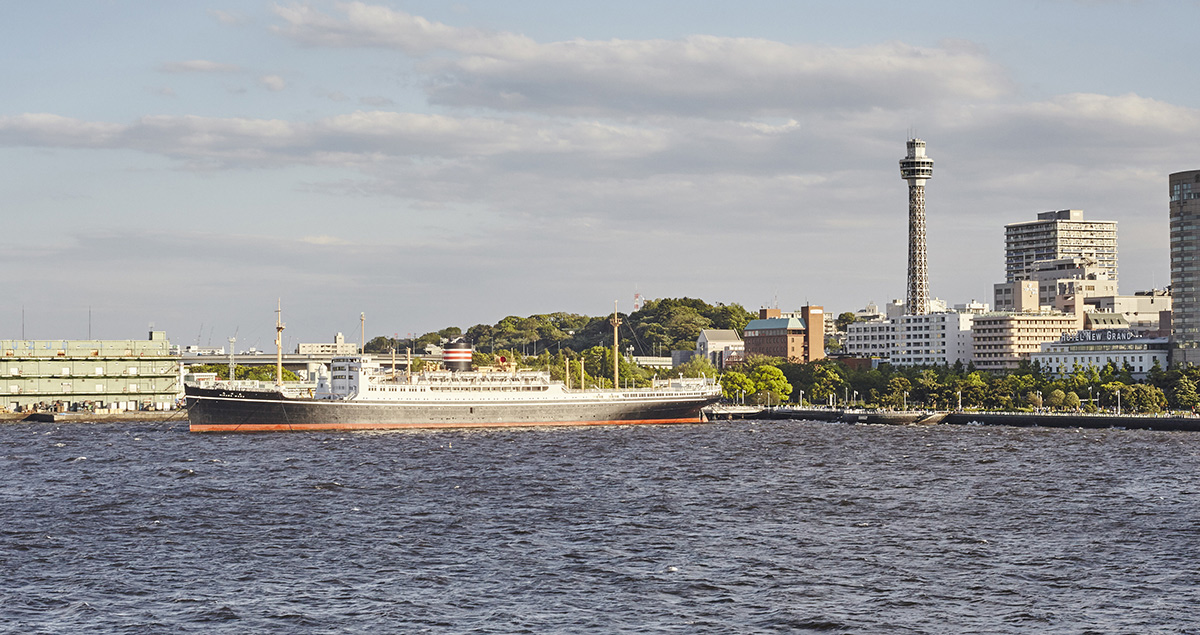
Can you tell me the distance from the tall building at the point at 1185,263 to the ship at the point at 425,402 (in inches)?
3006

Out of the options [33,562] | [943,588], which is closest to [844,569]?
[943,588]

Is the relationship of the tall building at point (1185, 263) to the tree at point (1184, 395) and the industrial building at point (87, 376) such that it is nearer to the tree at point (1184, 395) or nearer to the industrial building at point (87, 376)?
the tree at point (1184, 395)

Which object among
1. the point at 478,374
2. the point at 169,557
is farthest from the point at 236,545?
the point at 478,374

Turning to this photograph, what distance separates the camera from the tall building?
190 m

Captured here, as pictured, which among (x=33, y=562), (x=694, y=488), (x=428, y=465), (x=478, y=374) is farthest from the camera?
(x=478, y=374)

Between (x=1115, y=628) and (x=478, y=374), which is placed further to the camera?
(x=478, y=374)

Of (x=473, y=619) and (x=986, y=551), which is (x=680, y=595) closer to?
(x=473, y=619)

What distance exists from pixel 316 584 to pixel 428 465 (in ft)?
153

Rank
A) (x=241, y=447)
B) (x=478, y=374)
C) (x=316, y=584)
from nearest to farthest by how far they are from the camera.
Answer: (x=316, y=584)
(x=241, y=447)
(x=478, y=374)

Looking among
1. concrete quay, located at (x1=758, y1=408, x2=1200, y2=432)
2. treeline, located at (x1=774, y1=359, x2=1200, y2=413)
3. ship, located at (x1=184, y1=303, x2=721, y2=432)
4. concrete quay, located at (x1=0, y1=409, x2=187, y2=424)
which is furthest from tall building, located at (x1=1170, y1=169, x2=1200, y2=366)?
concrete quay, located at (x1=0, y1=409, x2=187, y2=424)

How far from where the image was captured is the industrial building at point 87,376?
171750 millimetres

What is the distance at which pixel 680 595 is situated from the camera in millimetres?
41875

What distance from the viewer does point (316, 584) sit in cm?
4369

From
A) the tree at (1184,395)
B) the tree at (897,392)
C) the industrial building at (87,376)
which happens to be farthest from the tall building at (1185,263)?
the industrial building at (87,376)
